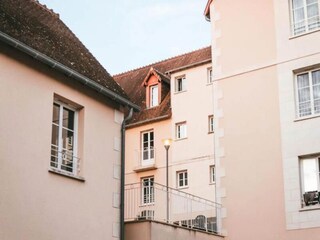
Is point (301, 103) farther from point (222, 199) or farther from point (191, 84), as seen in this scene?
point (191, 84)

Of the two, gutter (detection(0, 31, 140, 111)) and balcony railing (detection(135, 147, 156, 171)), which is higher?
balcony railing (detection(135, 147, 156, 171))

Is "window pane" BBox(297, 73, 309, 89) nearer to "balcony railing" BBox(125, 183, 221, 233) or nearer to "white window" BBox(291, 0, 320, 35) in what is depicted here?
"white window" BBox(291, 0, 320, 35)

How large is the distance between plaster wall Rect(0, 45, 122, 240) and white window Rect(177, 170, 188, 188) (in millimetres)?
16887

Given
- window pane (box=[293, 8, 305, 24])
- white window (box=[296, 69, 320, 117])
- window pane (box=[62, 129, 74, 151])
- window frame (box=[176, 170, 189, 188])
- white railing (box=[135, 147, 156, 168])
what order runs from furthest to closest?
white railing (box=[135, 147, 156, 168])
window frame (box=[176, 170, 189, 188])
window pane (box=[293, 8, 305, 24])
white window (box=[296, 69, 320, 117])
window pane (box=[62, 129, 74, 151])

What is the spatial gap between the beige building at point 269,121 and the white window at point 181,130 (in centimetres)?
1335

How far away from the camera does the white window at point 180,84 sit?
33.4 m

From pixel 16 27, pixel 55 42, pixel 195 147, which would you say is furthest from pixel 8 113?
pixel 195 147

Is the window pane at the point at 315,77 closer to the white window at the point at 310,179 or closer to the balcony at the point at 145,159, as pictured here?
the white window at the point at 310,179

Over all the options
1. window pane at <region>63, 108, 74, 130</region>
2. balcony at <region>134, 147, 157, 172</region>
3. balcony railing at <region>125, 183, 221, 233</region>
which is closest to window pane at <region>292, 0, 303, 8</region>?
balcony railing at <region>125, 183, 221, 233</region>

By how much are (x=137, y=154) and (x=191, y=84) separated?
4.80 meters

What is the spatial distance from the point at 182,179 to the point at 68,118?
59.7 feet

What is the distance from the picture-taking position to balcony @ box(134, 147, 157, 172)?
33.6m

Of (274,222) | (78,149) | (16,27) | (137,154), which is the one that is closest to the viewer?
(16,27)

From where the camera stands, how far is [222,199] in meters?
18.2
